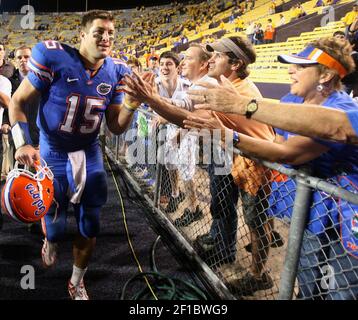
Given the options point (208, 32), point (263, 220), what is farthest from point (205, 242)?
point (208, 32)

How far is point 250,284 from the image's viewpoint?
6.44 ft

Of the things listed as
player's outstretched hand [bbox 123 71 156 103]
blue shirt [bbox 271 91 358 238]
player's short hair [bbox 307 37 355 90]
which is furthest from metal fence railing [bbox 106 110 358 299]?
player's outstretched hand [bbox 123 71 156 103]

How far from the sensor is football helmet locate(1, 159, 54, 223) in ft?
5.29

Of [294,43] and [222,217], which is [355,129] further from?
[294,43]

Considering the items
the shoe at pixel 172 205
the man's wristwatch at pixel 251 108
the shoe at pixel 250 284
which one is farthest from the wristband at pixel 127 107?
the shoe at pixel 172 205

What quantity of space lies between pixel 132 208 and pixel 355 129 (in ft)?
8.20

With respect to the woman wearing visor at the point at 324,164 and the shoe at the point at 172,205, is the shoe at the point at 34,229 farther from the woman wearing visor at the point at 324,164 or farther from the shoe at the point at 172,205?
the woman wearing visor at the point at 324,164

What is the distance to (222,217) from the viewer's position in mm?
2270

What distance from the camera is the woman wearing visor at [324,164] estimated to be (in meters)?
1.23

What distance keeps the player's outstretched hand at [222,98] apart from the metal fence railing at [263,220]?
0.32 meters

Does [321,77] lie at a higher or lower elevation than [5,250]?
higher

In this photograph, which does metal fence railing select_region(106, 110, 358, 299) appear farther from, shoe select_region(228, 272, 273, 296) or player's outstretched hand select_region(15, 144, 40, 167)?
player's outstretched hand select_region(15, 144, 40, 167)

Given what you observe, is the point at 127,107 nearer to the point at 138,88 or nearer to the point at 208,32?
the point at 138,88
